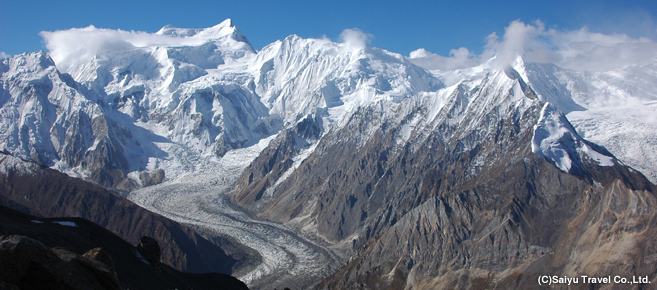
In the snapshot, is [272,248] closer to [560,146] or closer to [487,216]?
[487,216]

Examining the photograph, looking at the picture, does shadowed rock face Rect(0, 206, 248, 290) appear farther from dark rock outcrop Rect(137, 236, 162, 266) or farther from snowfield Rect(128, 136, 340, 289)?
snowfield Rect(128, 136, 340, 289)

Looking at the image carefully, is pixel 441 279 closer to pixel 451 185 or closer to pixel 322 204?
pixel 451 185

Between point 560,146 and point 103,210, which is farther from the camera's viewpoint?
point 103,210

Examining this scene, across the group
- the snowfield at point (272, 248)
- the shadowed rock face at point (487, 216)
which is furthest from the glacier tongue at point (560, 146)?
the snowfield at point (272, 248)

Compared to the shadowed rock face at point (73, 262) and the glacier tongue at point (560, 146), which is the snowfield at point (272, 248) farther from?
the glacier tongue at point (560, 146)

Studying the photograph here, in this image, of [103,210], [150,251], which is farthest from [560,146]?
[103,210]

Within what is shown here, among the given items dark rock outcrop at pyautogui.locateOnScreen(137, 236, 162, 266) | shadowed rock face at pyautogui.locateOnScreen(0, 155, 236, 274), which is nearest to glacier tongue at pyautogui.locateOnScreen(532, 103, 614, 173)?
shadowed rock face at pyautogui.locateOnScreen(0, 155, 236, 274)
